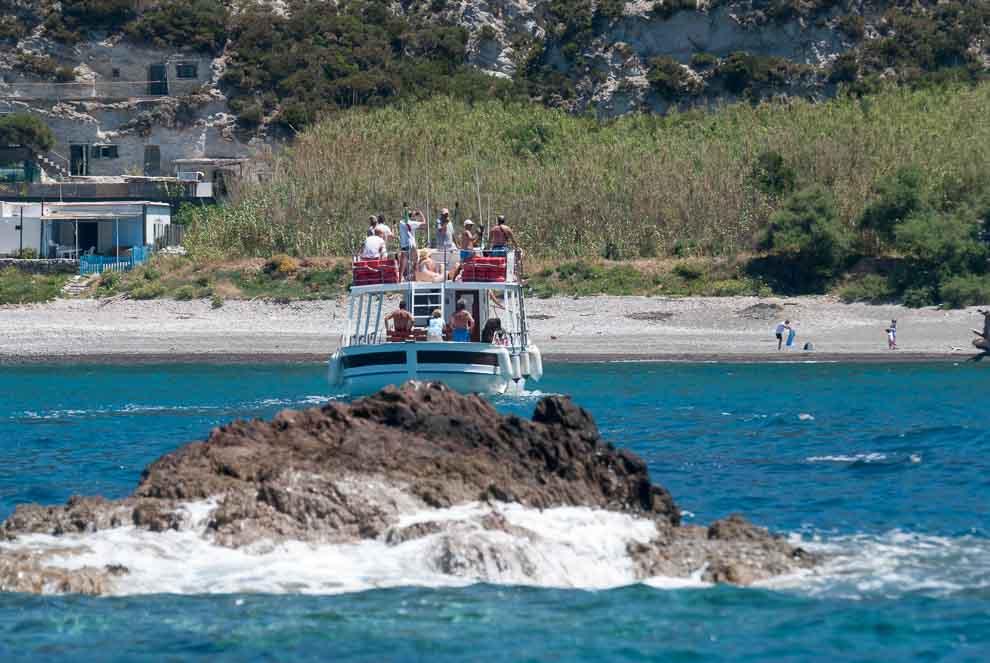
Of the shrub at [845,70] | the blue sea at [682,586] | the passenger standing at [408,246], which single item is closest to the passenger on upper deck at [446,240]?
the passenger standing at [408,246]

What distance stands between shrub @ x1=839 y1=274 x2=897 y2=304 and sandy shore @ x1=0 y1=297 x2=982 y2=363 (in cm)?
51

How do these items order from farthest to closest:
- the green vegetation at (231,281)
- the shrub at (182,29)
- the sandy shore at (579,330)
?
1. the shrub at (182,29)
2. the green vegetation at (231,281)
3. the sandy shore at (579,330)

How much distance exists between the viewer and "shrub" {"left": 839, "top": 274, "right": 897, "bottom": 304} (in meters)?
45.4

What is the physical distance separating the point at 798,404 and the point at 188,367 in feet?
63.4

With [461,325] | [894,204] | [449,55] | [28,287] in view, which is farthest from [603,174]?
[449,55]

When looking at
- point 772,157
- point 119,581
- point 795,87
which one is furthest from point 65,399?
point 795,87

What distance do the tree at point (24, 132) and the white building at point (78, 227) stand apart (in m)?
18.5

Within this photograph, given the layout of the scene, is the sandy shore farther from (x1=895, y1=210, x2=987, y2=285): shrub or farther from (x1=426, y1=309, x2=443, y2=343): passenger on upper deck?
(x1=426, y1=309, x2=443, y2=343): passenger on upper deck

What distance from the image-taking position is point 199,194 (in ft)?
215

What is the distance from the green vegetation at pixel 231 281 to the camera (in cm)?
4853

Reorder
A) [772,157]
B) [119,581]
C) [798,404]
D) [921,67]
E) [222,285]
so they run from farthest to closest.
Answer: [921,67] < [772,157] < [222,285] < [798,404] < [119,581]

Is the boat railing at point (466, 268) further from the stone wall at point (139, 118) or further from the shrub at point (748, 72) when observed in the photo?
the shrub at point (748, 72)

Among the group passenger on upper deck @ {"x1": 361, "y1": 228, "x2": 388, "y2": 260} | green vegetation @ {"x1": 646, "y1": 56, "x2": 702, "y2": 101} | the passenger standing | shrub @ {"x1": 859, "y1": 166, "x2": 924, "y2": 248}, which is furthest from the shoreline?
green vegetation @ {"x1": 646, "y1": 56, "x2": 702, "y2": 101}

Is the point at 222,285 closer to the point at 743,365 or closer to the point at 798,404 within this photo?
the point at 743,365
